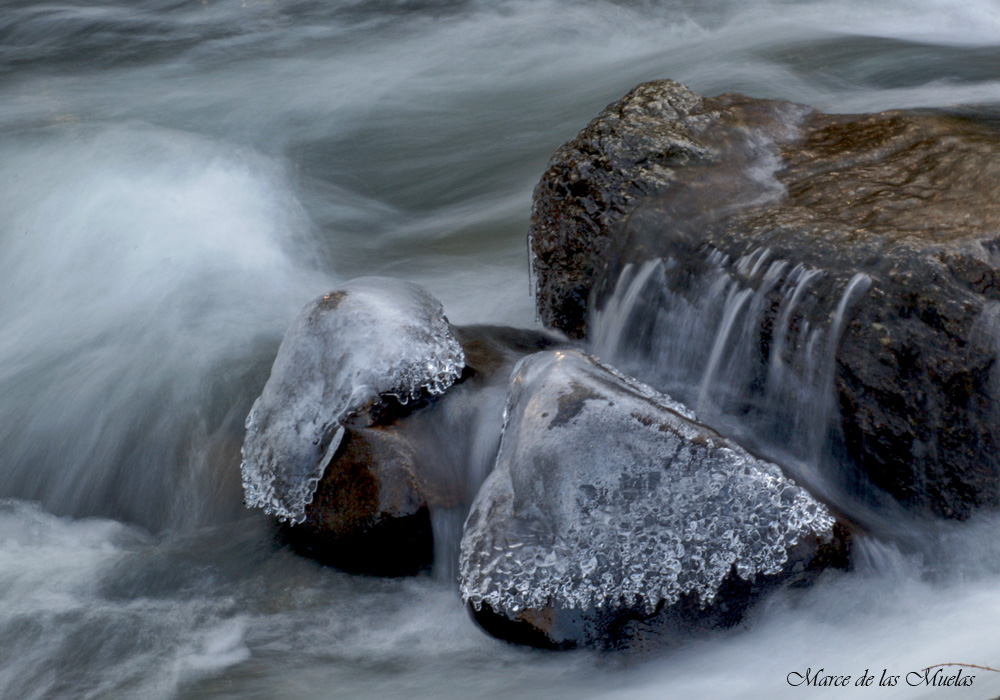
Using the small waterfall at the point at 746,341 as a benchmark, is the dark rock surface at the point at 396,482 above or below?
below

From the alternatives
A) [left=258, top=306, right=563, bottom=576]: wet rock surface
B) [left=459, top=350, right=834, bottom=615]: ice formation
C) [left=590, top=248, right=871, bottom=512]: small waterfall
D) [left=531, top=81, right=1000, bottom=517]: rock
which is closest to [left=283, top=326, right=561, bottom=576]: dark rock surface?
[left=258, top=306, right=563, bottom=576]: wet rock surface

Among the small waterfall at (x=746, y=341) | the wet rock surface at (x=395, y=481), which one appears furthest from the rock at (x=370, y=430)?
the small waterfall at (x=746, y=341)

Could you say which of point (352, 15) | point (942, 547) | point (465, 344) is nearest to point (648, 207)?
point (465, 344)

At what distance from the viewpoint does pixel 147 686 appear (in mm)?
2977

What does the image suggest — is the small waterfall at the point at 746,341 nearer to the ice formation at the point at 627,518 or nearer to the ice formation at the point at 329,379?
the ice formation at the point at 627,518

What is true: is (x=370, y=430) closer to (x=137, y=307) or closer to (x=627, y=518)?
(x=627, y=518)

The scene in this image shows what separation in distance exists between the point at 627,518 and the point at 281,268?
10.2 ft

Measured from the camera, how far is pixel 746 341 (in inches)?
131

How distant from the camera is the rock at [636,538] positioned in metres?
2.79

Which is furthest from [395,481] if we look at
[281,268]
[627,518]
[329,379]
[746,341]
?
[281,268]

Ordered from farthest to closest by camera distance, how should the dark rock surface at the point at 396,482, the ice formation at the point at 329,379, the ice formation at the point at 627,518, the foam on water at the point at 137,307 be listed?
the foam on water at the point at 137,307, the ice formation at the point at 329,379, the dark rock surface at the point at 396,482, the ice formation at the point at 627,518

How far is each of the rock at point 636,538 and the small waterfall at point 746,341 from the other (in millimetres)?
381

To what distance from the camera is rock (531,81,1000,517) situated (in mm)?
2889

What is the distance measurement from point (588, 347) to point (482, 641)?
4.69 feet
